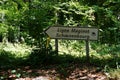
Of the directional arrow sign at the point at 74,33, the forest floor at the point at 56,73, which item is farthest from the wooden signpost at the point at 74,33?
the forest floor at the point at 56,73

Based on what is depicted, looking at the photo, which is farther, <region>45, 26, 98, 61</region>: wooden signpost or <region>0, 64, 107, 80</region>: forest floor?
<region>45, 26, 98, 61</region>: wooden signpost

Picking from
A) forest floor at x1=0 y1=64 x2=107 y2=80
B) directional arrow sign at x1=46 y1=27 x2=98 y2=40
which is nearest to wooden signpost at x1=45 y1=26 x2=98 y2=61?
directional arrow sign at x1=46 y1=27 x2=98 y2=40

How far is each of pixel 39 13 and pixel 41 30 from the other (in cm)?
56

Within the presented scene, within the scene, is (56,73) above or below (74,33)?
below

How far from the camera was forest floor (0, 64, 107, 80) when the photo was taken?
7051 millimetres

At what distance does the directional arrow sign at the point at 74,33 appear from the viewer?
855 cm

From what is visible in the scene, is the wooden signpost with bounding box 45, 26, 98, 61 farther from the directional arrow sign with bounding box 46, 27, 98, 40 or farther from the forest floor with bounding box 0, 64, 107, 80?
the forest floor with bounding box 0, 64, 107, 80

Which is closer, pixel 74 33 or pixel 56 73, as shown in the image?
pixel 56 73

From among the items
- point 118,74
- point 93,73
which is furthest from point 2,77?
point 118,74

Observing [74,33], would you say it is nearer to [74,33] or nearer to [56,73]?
[74,33]

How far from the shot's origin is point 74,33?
28.7 ft

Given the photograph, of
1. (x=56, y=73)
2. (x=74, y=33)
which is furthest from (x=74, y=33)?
(x=56, y=73)

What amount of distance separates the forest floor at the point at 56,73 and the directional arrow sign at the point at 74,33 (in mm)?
1013

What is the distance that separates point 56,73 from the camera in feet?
24.5
